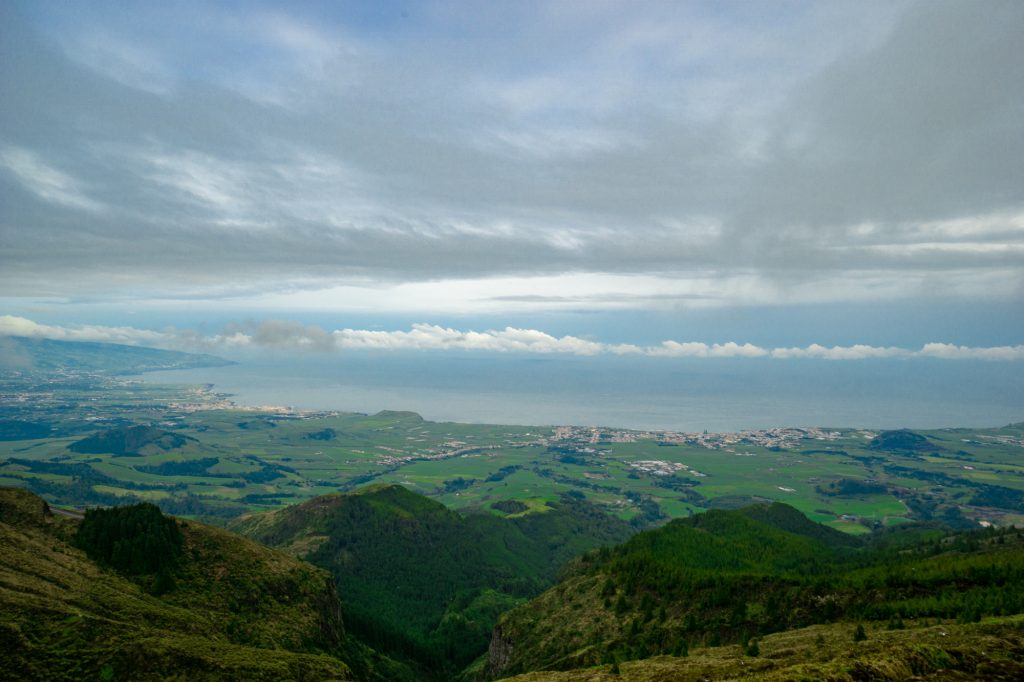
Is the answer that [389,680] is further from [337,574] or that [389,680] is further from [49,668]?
[337,574]

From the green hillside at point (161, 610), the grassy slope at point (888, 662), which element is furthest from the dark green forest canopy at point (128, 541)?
the grassy slope at point (888, 662)

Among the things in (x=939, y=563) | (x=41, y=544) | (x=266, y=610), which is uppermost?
(x=939, y=563)

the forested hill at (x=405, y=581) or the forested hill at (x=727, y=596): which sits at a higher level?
the forested hill at (x=727, y=596)

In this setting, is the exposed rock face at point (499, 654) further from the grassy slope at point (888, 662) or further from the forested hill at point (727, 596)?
the grassy slope at point (888, 662)

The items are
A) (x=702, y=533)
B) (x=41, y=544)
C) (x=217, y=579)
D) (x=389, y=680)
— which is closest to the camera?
(x=41, y=544)

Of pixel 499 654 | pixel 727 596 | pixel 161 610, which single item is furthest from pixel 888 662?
pixel 499 654

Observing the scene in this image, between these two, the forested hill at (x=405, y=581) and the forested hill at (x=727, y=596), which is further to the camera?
the forested hill at (x=405, y=581)

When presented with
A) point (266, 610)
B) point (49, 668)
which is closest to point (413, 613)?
point (266, 610)
